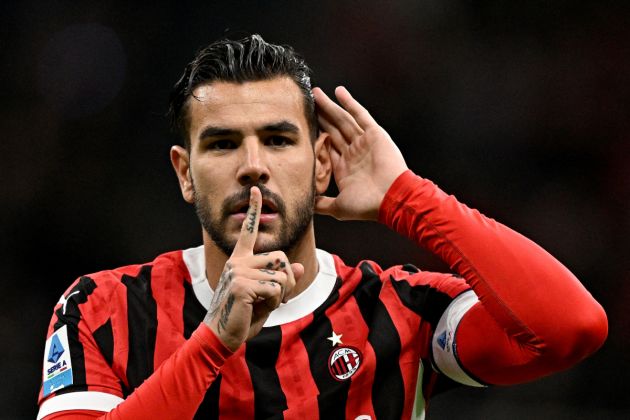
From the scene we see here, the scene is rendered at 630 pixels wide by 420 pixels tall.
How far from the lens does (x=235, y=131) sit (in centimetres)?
214

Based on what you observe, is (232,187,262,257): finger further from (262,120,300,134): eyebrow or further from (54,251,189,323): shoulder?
(54,251,189,323): shoulder

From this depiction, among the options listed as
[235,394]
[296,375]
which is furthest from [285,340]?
[235,394]

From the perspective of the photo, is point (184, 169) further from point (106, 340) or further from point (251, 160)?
point (106, 340)

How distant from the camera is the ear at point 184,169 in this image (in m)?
2.31

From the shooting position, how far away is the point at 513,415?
4.11 m

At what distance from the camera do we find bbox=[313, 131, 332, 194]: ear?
2357 mm

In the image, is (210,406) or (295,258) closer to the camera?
(210,406)

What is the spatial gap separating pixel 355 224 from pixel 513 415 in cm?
140

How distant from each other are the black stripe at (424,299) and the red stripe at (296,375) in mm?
279

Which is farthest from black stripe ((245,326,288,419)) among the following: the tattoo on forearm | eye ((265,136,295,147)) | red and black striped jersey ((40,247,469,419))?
eye ((265,136,295,147))

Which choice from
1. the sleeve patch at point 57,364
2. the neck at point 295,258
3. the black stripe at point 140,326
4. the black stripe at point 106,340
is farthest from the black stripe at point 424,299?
the sleeve patch at point 57,364

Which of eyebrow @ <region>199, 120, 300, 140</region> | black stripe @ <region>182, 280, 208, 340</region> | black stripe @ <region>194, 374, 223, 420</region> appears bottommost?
black stripe @ <region>194, 374, 223, 420</region>

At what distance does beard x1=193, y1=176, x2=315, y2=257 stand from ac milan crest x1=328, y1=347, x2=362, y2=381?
0.31 m

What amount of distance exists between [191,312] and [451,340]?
709 mm
